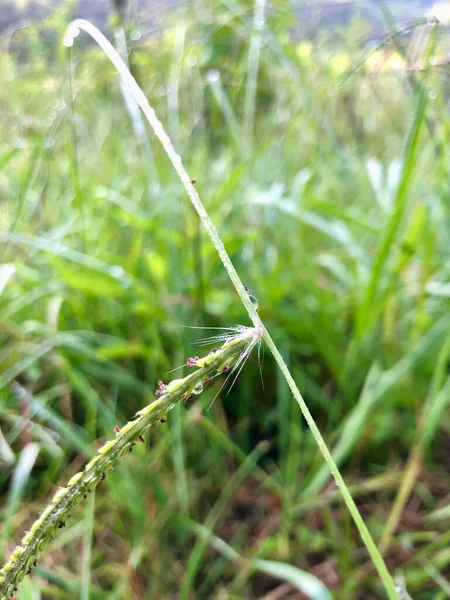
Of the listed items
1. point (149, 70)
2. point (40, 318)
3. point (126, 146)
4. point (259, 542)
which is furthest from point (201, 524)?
point (149, 70)

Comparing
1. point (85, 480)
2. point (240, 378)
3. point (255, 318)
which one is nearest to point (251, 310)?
point (255, 318)

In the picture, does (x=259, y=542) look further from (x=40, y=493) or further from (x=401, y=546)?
(x=40, y=493)

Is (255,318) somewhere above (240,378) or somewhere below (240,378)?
above

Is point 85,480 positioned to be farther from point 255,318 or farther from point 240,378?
point 240,378

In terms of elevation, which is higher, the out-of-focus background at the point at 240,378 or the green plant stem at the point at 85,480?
the green plant stem at the point at 85,480

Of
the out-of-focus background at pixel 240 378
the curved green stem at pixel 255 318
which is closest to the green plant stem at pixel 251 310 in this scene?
the curved green stem at pixel 255 318

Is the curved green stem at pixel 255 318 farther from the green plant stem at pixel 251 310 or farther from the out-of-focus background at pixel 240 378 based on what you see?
the out-of-focus background at pixel 240 378

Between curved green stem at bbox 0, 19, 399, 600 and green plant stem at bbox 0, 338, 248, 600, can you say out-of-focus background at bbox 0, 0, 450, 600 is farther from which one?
green plant stem at bbox 0, 338, 248, 600

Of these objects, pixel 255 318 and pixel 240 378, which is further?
pixel 240 378

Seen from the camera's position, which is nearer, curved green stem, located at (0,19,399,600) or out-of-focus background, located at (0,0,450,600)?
curved green stem, located at (0,19,399,600)

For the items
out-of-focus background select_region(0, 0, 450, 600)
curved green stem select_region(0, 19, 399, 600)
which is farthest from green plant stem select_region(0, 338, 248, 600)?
out-of-focus background select_region(0, 0, 450, 600)
